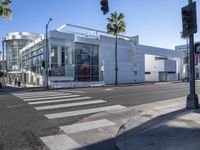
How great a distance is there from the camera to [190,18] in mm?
9953

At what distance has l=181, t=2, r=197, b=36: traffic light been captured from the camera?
9.86 meters

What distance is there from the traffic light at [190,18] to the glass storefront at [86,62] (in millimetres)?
28495

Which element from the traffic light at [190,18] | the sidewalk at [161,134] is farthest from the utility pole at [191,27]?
the sidewalk at [161,134]

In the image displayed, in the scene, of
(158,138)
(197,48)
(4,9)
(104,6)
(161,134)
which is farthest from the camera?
(104,6)

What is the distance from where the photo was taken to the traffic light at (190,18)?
32.3 ft

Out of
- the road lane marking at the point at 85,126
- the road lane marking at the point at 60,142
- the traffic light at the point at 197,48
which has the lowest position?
the road lane marking at the point at 60,142

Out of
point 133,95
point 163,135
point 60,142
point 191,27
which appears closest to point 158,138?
point 163,135

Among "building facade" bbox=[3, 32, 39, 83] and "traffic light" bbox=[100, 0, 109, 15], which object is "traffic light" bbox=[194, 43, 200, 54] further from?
"building facade" bbox=[3, 32, 39, 83]

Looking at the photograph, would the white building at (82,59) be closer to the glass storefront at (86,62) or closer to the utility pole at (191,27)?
the glass storefront at (86,62)

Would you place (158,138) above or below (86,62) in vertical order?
below

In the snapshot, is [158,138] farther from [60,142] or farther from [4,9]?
[4,9]

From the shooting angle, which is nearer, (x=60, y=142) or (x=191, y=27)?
(x=60, y=142)

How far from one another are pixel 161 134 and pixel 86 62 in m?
33.6

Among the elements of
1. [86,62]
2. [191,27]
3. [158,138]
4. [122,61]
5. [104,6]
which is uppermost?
[104,6]
